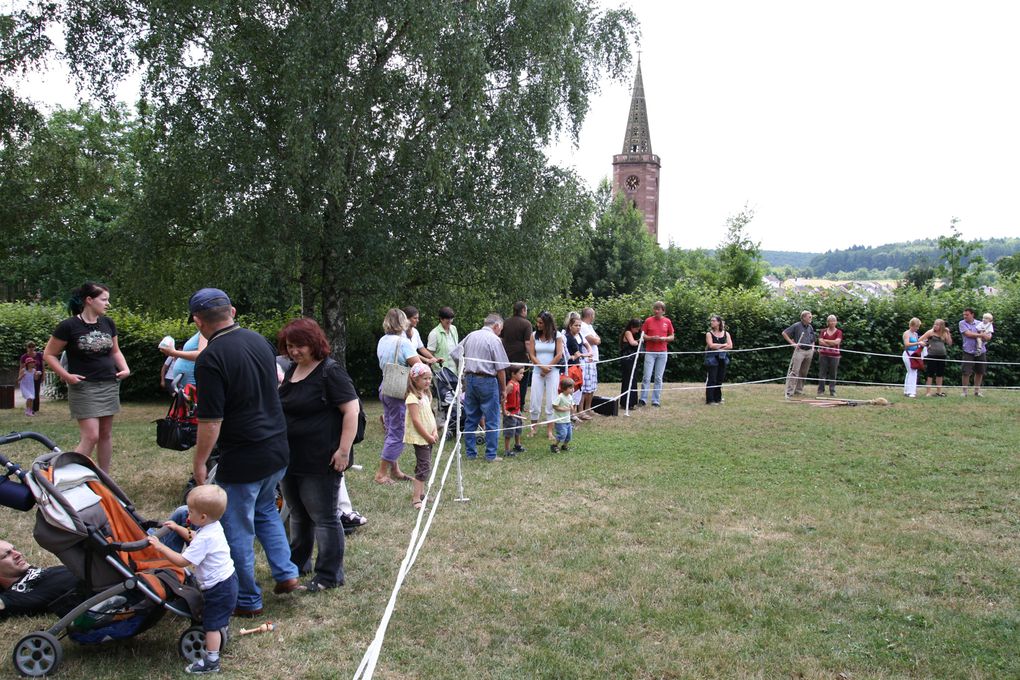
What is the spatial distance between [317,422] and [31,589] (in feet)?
6.06

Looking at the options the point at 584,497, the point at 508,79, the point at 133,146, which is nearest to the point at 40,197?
the point at 133,146

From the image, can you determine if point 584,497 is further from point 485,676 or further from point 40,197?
point 40,197

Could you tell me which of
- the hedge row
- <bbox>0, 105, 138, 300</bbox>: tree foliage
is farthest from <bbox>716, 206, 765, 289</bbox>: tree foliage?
<bbox>0, 105, 138, 300</bbox>: tree foliage

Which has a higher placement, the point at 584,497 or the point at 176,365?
the point at 176,365

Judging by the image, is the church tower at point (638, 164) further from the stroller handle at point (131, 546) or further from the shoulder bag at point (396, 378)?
the stroller handle at point (131, 546)

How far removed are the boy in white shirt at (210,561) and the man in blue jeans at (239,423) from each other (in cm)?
29

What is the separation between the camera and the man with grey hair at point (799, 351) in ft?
50.8

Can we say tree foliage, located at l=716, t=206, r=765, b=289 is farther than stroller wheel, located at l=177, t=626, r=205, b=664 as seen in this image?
Yes

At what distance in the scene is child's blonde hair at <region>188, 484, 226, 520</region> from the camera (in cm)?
404

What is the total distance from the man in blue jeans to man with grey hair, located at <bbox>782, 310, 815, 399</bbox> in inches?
501

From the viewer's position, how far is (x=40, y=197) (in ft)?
48.9

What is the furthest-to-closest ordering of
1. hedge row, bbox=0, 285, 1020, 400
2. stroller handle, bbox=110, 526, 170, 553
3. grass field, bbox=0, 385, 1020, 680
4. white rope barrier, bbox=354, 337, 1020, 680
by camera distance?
hedge row, bbox=0, 285, 1020, 400 < grass field, bbox=0, 385, 1020, 680 < stroller handle, bbox=110, 526, 170, 553 < white rope barrier, bbox=354, 337, 1020, 680

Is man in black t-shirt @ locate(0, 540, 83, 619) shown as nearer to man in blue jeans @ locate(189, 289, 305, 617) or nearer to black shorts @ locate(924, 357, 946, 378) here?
man in blue jeans @ locate(189, 289, 305, 617)

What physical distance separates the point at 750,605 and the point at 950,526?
110 inches
